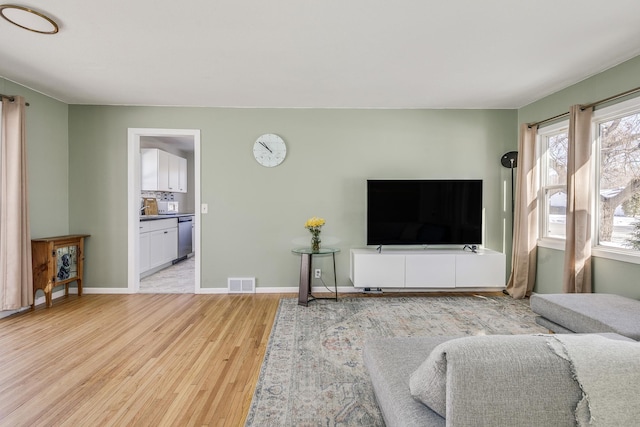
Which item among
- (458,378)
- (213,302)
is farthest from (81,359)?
(458,378)

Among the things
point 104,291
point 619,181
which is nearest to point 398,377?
point 619,181

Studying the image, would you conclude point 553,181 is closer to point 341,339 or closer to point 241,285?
point 341,339

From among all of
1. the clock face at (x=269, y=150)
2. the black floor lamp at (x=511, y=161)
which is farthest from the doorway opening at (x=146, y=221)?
the black floor lamp at (x=511, y=161)

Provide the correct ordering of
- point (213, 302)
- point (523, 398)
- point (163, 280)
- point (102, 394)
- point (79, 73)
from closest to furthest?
point (523, 398)
point (102, 394)
point (79, 73)
point (213, 302)
point (163, 280)

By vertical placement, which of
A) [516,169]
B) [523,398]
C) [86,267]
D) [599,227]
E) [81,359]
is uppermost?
[516,169]

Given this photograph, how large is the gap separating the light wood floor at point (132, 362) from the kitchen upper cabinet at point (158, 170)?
2.76m

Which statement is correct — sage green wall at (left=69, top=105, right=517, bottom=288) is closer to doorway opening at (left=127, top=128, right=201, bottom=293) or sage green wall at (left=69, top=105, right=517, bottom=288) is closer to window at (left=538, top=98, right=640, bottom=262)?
doorway opening at (left=127, top=128, right=201, bottom=293)

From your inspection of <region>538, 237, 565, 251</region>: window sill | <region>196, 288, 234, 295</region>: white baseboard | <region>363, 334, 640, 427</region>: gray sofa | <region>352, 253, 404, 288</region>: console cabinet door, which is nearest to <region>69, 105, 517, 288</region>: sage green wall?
<region>196, 288, 234, 295</region>: white baseboard

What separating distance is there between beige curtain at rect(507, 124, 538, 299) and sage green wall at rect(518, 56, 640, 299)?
13cm

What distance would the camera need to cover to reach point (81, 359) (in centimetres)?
241

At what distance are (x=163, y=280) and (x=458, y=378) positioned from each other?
495cm

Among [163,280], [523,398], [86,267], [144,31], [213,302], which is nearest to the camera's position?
[523,398]

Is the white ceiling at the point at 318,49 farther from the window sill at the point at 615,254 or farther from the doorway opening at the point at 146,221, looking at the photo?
the window sill at the point at 615,254

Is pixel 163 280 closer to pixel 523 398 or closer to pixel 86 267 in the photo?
pixel 86 267
